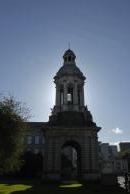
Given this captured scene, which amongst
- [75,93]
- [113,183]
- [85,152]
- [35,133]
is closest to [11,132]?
[113,183]

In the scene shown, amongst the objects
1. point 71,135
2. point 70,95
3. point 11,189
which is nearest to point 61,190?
point 11,189

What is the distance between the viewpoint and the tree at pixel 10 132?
32.9m

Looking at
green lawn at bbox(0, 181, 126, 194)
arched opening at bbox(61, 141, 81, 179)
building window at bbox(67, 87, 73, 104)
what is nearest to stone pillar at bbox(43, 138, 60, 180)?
arched opening at bbox(61, 141, 81, 179)

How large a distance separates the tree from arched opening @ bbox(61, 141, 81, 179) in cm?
1713

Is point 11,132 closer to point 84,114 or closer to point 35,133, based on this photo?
point 84,114

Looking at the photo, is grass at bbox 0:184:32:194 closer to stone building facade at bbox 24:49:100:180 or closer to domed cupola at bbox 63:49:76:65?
stone building facade at bbox 24:49:100:180

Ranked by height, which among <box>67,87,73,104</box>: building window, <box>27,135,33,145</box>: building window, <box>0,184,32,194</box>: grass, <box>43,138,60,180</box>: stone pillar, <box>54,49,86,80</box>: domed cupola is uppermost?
<box>54,49,86,80</box>: domed cupola

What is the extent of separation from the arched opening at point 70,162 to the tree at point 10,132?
674 inches

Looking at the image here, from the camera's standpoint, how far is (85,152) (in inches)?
1935

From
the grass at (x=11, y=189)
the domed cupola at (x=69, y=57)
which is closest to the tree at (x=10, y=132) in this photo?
the grass at (x=11, y=189)

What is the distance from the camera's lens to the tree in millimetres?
32875

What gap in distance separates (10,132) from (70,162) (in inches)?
1962

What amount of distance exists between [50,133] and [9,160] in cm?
1612

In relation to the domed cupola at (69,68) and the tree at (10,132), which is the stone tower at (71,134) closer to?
the domed cupola at (69,68)
